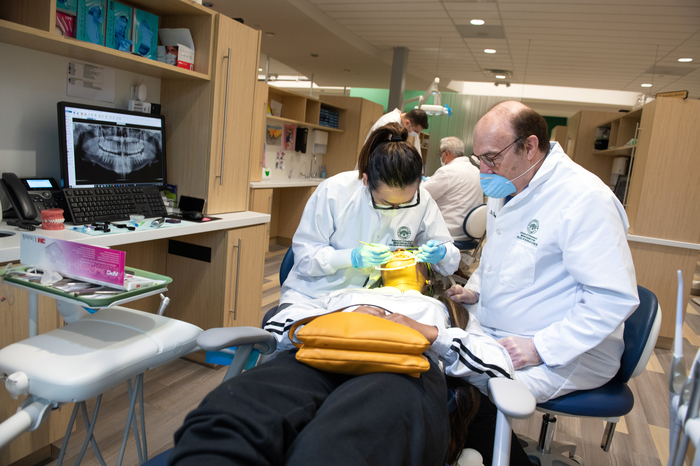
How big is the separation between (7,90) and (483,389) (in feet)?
7.04

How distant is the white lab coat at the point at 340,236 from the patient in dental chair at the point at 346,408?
31 centimetres

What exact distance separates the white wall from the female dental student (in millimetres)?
1217

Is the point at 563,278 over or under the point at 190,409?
over

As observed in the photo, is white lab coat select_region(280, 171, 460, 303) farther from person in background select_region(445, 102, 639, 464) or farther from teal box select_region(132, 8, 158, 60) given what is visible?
teal box select_region(132, 8, 158, 60)

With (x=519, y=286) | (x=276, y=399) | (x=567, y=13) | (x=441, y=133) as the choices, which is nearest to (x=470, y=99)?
(x=441, y=133)

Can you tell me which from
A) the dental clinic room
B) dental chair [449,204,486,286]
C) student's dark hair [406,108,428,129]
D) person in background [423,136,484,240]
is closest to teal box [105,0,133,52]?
the dental clinic room

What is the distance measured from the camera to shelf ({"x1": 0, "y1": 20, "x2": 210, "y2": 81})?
5.21ft

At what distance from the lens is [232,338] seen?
1.11 m

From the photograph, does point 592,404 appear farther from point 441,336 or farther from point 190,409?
point 190,409

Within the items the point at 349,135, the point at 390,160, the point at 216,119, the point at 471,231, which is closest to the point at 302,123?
the point at 349,135

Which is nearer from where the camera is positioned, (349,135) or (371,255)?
(371,255)

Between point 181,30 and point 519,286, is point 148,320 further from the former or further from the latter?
point 181,30

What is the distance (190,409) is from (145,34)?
71.3 inches

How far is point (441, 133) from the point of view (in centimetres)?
991
